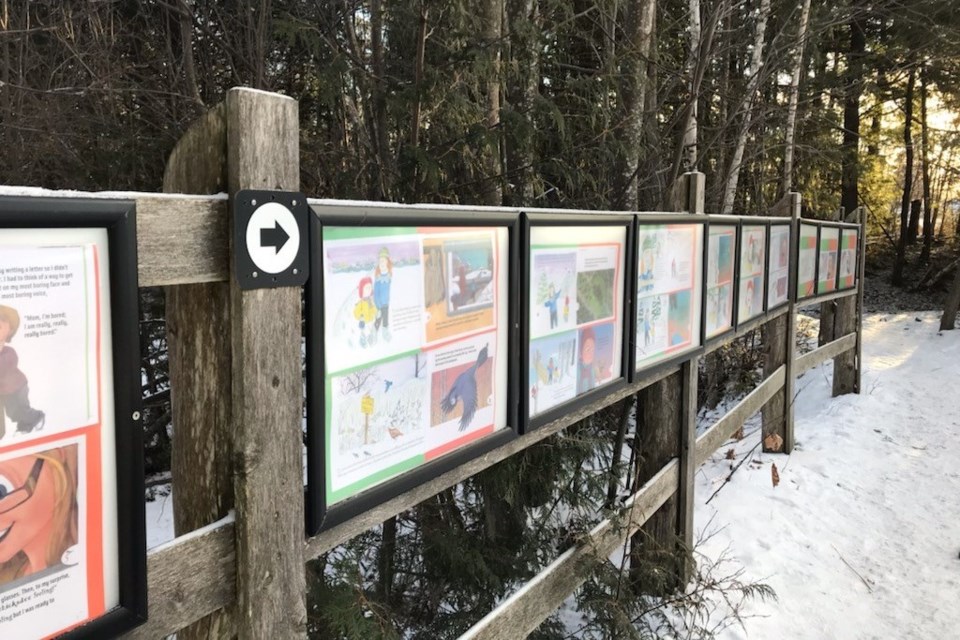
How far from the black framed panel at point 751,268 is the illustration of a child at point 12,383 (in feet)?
14.3

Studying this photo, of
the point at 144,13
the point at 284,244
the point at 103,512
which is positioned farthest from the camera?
the point at 144,13

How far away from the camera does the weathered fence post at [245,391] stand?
140cm

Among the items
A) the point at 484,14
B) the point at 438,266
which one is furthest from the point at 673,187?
the point at 438,266

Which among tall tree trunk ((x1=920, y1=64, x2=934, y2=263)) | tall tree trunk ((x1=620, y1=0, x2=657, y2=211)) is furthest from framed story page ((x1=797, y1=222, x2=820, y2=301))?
tall tree trunk ((x1=920, y1=64, x2=934, y2=263))

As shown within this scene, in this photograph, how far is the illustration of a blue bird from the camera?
2.00m

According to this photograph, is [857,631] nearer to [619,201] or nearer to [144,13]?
[619,201]

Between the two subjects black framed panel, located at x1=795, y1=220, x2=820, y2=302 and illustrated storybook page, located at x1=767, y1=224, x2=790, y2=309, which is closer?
illustrated storybook page, located at x1=767, y1=224, x2=790, y2=309

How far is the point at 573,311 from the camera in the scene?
8.63 ft

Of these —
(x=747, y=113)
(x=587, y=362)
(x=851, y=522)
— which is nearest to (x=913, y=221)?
(x=747, y=113)

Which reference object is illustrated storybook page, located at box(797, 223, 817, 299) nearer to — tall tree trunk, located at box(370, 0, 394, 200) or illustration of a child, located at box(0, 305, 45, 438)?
tall tree trunk, located at box(370, 0, 394, 200)

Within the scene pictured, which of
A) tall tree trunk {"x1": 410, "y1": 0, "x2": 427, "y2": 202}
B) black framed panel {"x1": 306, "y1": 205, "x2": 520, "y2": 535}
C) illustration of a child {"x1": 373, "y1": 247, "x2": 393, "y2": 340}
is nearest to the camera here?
black framed panel {"x1": 306, "y1": 205, "x2": 520, "y2": 535}

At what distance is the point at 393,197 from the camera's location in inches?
140

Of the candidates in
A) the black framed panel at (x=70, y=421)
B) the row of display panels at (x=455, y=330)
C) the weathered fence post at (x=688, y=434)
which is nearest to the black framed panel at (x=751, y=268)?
the weathered fence post at (x=688, y=434)

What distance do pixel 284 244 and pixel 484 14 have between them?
3.00 metres
